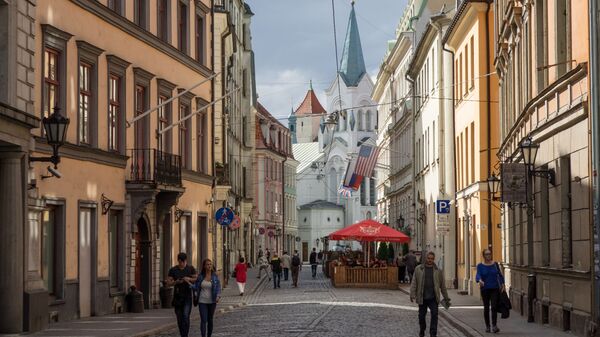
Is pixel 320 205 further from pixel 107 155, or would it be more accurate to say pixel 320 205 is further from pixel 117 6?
pixel 107 155

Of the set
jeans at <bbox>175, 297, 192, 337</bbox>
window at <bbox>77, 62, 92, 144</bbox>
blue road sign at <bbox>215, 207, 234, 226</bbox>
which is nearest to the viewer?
jeans at <bbox>175, 297, 192, 337</bbox>

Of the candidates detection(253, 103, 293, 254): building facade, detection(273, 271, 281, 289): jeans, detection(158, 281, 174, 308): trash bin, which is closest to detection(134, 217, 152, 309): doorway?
detection(158, 281, 174, 308): trash bin

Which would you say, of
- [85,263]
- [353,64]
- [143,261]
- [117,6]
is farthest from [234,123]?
[353,64]

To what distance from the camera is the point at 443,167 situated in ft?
163

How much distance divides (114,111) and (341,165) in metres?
118

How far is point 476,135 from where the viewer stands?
40312 mm

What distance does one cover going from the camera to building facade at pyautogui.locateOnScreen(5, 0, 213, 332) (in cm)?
2534

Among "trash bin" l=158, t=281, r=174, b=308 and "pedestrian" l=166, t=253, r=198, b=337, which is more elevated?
"pedestrian" l=166, t=253, r=198, b=337

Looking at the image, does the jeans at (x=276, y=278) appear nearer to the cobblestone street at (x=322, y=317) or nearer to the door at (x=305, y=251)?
the cobblestone street at (x=322, y=317)

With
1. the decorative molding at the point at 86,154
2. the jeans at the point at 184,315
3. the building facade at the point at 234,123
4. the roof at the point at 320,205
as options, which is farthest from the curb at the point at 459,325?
the roof at the point at 320,205

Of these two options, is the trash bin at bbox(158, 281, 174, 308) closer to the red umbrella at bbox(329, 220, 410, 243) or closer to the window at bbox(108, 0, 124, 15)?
the window at bbox(108, 0, 124, 15)

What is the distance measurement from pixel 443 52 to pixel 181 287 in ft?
97.5

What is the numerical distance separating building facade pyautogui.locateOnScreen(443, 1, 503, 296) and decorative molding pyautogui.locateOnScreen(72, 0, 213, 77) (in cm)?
842

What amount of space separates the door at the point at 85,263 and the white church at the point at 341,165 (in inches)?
4424
